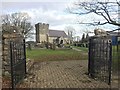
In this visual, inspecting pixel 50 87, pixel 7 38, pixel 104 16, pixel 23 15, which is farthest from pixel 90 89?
pixel 23 15

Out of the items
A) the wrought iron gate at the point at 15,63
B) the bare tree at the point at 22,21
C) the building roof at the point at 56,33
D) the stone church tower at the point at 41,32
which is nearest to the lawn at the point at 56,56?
the wrought iron gate at the point at 15,63

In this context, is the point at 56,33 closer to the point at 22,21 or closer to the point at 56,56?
the point at 22,21

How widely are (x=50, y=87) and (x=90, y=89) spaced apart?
120 cm

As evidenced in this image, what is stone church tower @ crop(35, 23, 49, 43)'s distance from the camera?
54438 millimetres

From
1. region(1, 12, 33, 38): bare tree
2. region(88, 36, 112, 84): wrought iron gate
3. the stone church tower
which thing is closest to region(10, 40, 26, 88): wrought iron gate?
region(88, 36, 112, 84): wrought iron gate

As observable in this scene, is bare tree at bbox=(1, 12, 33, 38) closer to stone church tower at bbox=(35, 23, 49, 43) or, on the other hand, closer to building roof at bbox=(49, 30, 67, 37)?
stone church tower at bbox=(35, 23, 49, 43)

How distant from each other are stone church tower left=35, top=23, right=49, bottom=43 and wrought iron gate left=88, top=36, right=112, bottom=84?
4657 centimetres

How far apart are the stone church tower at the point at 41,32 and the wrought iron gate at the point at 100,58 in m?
→ 46.6

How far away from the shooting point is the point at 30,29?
43.7 meters

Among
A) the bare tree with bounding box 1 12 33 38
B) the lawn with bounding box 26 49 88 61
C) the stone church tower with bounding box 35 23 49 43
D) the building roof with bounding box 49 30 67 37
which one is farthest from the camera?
the building roof with bounding box 49 30 67 37

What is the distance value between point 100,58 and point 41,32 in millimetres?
50483

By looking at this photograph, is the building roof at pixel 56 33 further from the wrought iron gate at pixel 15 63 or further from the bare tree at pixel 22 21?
the wrought iron gate at pixel 15 63

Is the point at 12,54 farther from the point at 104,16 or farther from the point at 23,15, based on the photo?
the point at 23,15

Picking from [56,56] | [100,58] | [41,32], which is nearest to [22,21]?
[41,32]
